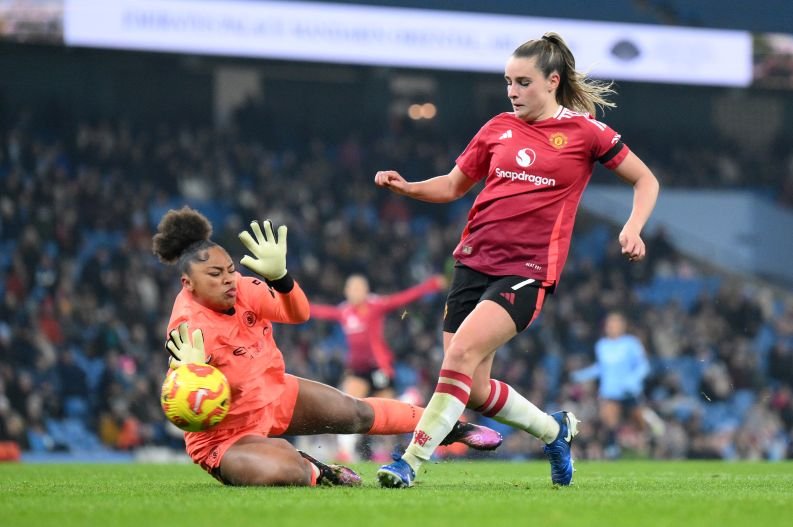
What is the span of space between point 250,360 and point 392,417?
867mm

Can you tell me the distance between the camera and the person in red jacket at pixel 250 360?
5.97 metres

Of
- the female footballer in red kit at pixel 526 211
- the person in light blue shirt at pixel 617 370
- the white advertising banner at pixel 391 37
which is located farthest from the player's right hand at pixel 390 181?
the white advertising banner at pixel 391 37

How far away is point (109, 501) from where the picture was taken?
17.7 ft

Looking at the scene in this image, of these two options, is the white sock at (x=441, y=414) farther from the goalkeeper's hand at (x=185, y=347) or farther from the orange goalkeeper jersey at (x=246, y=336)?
the goalkeeper's hand at (x=185, y=347)

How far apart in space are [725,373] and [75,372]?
9.87m

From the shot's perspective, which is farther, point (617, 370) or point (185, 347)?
point (617, 370)

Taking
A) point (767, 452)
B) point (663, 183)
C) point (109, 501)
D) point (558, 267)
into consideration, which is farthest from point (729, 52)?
point (109, 501)

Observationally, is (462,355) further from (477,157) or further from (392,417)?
(477,157)

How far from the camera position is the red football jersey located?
233 inches

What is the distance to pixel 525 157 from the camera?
5957mm

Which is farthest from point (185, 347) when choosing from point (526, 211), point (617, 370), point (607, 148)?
point (617, 370)

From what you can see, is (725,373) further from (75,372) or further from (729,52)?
(75,372)

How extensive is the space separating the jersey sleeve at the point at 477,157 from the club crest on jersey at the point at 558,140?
1.13 ft

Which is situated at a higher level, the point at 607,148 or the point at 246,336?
the point at 607,148
